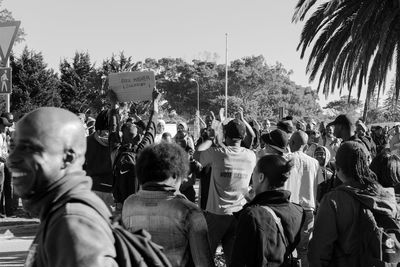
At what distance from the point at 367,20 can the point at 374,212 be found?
9670 mm

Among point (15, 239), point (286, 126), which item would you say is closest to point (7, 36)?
point (15, 239)

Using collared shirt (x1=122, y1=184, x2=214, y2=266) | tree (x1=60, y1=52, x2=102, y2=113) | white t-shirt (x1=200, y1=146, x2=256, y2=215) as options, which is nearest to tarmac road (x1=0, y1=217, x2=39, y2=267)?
white t-shirt (x1=200, y1=146, x2=256, y2=215)

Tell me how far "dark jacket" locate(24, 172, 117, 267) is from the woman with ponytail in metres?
1.60

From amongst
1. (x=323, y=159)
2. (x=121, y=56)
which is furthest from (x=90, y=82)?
(x=323, y=159)

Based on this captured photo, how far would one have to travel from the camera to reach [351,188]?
3273mm

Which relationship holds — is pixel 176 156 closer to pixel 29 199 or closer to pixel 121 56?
pixel 29 199

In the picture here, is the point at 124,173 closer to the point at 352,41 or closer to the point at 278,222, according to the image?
the point at 278,222

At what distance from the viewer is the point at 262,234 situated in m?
3.08

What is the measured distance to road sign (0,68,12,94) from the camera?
28.1 ft

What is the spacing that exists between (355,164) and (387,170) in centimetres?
80

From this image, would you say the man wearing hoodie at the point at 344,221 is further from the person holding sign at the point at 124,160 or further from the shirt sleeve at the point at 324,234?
the person holding sign at the point at 124,160

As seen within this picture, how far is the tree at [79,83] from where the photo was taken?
1529 inches

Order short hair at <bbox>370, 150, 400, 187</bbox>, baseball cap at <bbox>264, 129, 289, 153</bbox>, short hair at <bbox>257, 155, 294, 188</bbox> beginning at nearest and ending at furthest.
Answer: short hair at <bbox>257, 155, 294, 188</bbox>
short hair at <bbox>370, 150, 400, 187</bbox>
baseball cap at <bbox>264, 129, 289, 153</bbox>

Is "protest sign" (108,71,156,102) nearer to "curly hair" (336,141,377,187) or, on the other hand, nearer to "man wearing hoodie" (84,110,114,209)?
"man wearing hoodie" (84,110,114,209)
